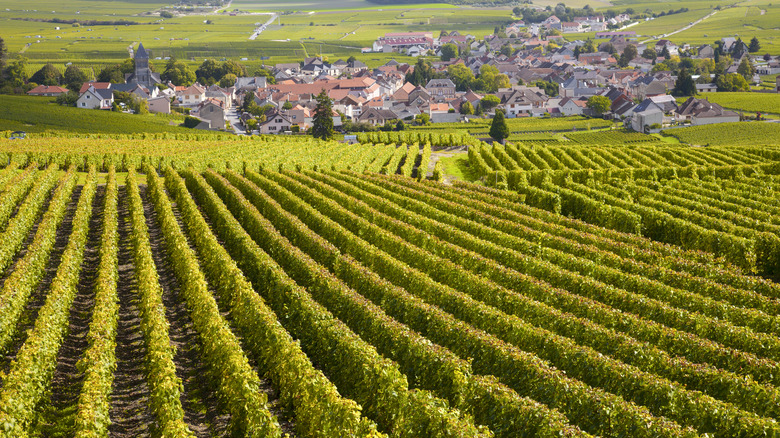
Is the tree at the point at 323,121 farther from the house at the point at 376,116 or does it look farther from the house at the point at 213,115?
the house at the point at 376,116

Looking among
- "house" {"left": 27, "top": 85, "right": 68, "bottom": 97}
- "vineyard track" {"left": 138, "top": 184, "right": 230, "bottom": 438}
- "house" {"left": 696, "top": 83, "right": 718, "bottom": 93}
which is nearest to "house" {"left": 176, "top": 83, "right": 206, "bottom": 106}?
"house" {"left": 27, "top": 85, "right": 68, "bottom": 97}

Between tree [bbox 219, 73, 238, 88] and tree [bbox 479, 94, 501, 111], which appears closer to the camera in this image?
tree [bbox 479, 94, 501, 111]

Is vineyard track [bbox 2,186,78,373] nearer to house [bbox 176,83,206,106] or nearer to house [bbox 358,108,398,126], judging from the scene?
house [bbox 358,108,398,126]

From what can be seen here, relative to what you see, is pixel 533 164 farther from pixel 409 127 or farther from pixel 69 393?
pixel 409 127

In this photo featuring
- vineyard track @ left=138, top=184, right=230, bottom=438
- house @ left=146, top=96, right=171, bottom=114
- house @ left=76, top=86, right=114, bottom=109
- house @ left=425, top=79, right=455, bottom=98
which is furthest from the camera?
house @ left=425, top=79, right=455, bottom=98

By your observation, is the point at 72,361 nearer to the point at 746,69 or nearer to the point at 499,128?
the point at 499,128

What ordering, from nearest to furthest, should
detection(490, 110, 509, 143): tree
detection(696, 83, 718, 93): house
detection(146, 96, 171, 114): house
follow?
detection(490, 110, 509, 143): tree, detection(146, 96, 171, 114): house, detection(696, 83, 718, 93): house
